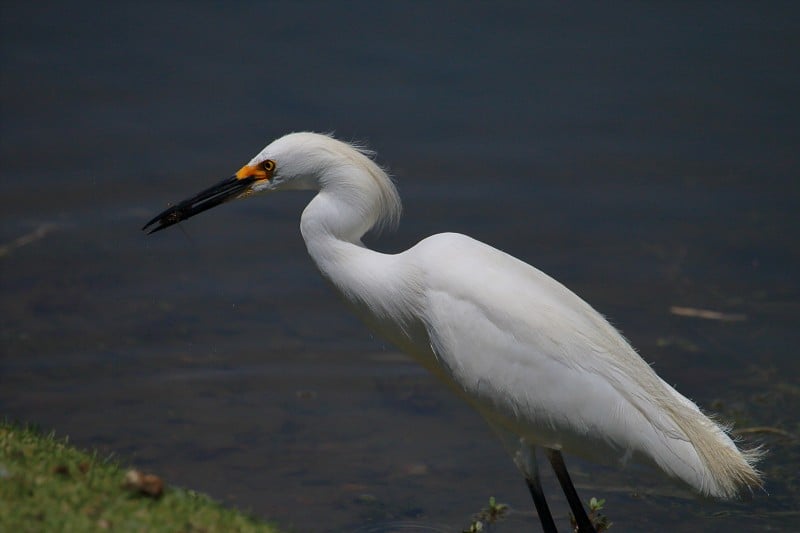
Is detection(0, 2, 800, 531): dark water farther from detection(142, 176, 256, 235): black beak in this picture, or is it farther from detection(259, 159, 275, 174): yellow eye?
detection(259, 159, 275, 174): yellow eye

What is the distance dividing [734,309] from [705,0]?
4.07 metres

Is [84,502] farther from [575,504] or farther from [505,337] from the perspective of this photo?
[575,504]

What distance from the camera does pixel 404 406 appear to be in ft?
22.1

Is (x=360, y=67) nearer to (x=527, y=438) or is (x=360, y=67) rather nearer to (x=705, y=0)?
(x=705, y=0)

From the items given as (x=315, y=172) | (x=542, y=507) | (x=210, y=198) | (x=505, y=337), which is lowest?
(x=542, y=507)

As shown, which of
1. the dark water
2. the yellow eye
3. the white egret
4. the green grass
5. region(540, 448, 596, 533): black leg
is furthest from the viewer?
the dark water

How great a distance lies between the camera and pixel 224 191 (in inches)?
191

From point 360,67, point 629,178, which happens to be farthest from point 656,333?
point 360,67

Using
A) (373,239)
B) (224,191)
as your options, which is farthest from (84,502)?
(373,239)

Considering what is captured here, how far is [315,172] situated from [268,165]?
22 cm

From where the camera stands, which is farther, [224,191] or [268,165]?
[224,191]

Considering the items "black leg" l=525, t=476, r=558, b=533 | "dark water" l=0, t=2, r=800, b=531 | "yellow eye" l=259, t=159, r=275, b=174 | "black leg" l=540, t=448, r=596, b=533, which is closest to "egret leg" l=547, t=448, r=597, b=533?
"black leg" l=540, t=448, r=596, b=533

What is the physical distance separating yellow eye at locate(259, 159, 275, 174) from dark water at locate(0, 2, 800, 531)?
1945 millimetres

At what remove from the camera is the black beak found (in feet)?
15.8
